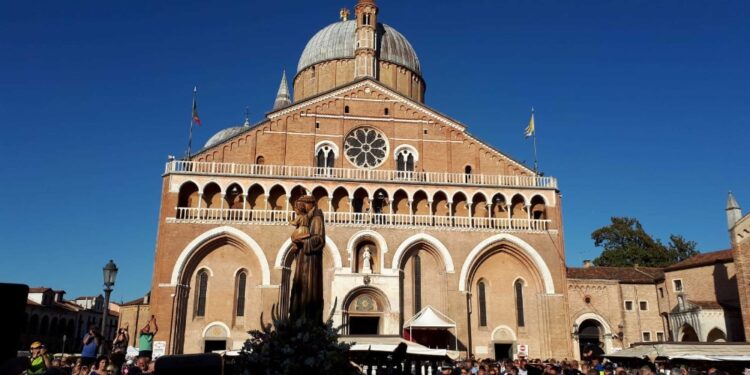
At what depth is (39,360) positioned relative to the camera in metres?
10.5

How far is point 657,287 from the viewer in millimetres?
33688

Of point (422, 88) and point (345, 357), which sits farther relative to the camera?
point (422, 88)

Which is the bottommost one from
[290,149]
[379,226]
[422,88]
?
[379,226]

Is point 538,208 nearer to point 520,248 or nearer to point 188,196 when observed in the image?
point 520,248

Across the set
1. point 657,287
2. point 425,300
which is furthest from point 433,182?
point 657,287

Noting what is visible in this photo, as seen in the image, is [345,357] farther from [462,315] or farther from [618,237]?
[618,237]

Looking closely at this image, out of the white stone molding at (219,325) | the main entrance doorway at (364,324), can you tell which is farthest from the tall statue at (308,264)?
the white stone molding at (219,325)

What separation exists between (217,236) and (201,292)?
9.82 feet

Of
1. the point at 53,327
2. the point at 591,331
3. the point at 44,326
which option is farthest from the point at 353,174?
the point at 53,327

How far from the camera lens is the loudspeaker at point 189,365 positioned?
7898mm

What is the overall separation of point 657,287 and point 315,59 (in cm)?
2799

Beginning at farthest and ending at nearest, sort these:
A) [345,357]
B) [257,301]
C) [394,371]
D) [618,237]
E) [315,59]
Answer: [618,237], [315,59], [257,301], [394,371], [345,357]

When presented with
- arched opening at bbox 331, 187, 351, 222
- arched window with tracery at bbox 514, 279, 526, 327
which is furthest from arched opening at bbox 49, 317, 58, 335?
arched window with tracery at bbox 514, 279, 526, 327

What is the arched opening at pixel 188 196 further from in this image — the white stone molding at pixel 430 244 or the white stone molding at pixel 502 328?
the white stone molding at pixel 502 328
